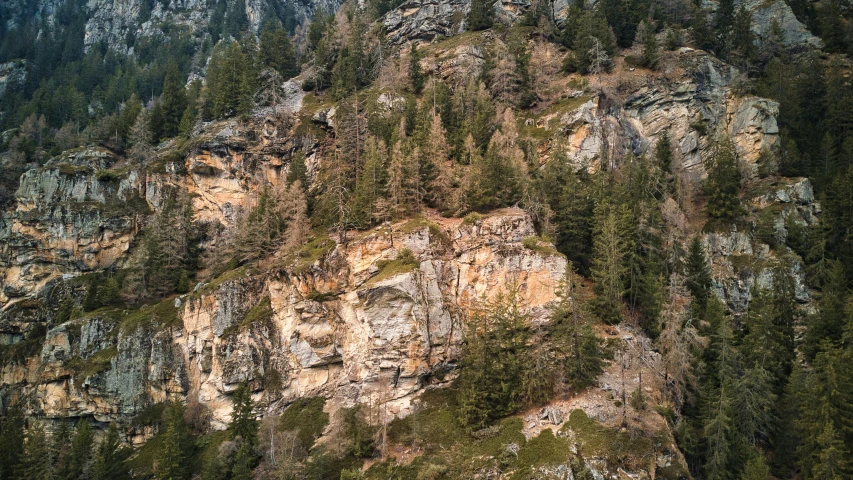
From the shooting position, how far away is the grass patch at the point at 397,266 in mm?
45188

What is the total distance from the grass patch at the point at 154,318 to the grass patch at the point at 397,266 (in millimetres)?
23151

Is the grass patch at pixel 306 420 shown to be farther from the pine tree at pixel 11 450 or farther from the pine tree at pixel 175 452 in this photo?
the pine tree at pixel 11 450

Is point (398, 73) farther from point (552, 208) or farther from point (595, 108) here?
point (552, 208)

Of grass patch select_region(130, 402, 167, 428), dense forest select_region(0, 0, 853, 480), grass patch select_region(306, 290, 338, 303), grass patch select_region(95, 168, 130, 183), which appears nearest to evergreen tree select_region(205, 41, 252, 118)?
dense forest select_region(0, 0, 853, 480)

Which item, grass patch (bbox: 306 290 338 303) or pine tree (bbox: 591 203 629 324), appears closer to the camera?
pine tree (bbox: 591 203 629 324)

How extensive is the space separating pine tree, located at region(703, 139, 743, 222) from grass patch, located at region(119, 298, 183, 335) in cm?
5598

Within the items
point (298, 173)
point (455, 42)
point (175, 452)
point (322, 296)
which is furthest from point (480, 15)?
point (175, 452)

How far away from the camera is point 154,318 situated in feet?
181

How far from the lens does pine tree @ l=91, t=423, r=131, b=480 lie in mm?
43094

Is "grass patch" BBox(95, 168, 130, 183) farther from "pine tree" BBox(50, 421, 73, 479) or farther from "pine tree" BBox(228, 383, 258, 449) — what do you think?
"pine tree" BBox(228, 383, 258, 449)

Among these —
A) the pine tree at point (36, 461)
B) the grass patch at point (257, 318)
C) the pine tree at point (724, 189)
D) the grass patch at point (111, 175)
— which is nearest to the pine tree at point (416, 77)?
the grass patch at point (257, 318)

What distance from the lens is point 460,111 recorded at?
198 ft

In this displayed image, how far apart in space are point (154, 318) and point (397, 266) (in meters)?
28.1

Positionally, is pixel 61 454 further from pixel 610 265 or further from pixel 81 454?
pixel 610 265
